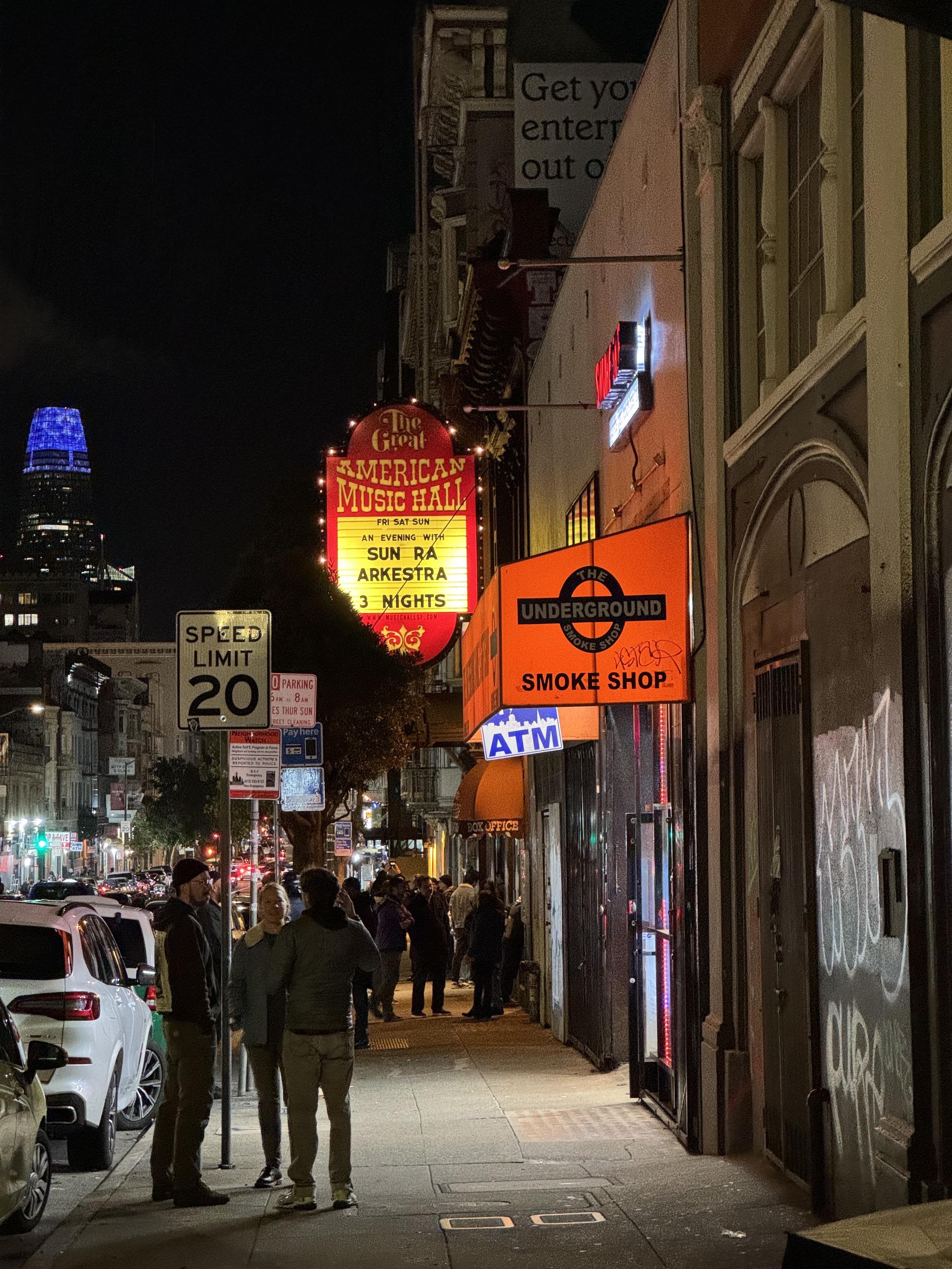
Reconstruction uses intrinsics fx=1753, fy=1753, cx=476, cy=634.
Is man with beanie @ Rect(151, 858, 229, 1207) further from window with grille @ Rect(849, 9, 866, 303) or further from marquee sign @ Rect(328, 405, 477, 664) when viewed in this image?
marquee sign @ Rect(328, 405, 477, 664)

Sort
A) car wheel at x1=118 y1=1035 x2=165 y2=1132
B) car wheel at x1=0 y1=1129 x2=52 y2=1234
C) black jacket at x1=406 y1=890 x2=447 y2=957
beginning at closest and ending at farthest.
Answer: car wheel at x1=0 y1=1129 x2=52 y2=1234 < car wheel at x1=118 y1=1035 x2=165 y2=1132 < black jacket at x1=406 y1=890 x2=447 y2=957

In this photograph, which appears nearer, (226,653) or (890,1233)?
(890,1233)

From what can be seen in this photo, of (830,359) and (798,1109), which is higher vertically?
(830,359)

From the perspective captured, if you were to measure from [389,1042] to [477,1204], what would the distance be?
35.4ft

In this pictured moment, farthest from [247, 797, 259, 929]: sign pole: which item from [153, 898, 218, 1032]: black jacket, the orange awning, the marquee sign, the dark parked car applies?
the dark parked car

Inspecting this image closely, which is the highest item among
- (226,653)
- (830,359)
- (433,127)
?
(433,127)

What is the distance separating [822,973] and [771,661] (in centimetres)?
219

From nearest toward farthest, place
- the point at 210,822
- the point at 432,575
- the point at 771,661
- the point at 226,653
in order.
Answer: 1. the point at 771,661
2. the point at 226,653
3. the point at 432,575
4. the point at 210,822

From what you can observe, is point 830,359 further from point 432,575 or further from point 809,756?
point 432,575

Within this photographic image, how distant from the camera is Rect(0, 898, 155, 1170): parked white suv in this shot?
A: 11.8 m

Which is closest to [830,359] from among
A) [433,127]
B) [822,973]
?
[822,973]

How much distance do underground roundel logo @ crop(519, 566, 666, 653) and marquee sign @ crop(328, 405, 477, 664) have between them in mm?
9999

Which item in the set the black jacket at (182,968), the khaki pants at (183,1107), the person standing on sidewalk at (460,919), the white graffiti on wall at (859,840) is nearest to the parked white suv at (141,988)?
the khaki pants at (183,1107)

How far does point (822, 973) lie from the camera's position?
368 inches
